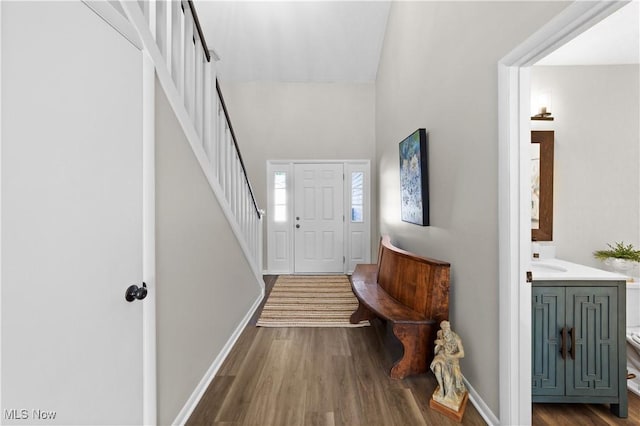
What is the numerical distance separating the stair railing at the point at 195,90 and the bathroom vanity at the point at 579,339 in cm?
214

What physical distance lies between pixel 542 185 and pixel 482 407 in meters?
1.65

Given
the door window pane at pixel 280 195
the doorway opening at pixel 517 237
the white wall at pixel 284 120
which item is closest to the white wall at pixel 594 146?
the doorway opening at pixel 517 237

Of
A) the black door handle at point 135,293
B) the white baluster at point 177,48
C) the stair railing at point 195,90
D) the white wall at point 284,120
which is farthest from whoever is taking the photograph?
the white wall at point 284,120

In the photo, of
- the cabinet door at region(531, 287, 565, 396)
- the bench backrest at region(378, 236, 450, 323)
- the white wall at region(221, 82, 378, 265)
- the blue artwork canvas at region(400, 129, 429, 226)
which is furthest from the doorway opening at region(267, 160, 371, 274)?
the cabinet door at region(531, 287, 565, 396)

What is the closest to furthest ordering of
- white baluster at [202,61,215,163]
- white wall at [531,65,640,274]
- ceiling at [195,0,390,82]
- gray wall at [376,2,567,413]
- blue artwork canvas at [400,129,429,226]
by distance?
gray wall at [376,2,567,413]
white baluster at [202,61,215,163]
white wall at [531,65,640,274]
blue artwork canvas at [400,129,429,226]
ceiling at [195,0,390,82]

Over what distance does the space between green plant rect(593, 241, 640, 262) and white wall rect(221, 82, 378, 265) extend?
3143 millimetres

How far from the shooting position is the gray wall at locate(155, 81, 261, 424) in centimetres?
147

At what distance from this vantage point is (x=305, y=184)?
523 centimetres

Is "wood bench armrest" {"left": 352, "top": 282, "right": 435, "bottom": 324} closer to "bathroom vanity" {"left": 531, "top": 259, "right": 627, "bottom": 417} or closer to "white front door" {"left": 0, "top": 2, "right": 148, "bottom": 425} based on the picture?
"bathroom vanity" {"left": 531, "top": 259, "right": 627, "bottom": 417}

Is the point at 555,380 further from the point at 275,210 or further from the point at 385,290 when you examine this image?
the point at 275,210

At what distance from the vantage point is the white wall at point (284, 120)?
5191mm

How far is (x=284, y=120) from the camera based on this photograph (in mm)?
5199

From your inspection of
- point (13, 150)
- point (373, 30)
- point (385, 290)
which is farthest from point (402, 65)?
point (13, 150)

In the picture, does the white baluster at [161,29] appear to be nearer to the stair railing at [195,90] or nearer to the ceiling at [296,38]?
the stair railing at [195,90]
